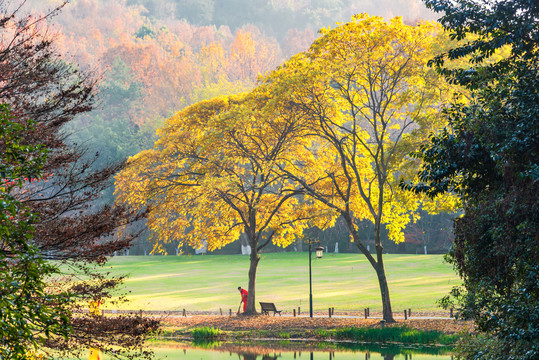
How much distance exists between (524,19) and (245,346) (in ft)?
56.8

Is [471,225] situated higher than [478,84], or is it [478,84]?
[478,84]

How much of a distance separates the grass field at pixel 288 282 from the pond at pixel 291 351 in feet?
17.9

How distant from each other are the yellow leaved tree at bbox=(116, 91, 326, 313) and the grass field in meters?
4.42

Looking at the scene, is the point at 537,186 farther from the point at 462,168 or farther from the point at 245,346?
the point at 245,346

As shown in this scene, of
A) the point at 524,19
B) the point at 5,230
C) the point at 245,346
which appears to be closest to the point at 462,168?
the point at 524,19

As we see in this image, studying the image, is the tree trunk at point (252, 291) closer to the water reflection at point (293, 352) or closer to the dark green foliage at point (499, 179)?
the water reflection at point (293, 352)

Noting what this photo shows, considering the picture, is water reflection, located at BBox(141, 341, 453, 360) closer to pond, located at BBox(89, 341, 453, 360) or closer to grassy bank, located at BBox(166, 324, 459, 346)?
pond, located at BBox(89, 341, 453, 360)

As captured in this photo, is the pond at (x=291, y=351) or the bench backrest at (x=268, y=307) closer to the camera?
the pond at (x=291, y=351)

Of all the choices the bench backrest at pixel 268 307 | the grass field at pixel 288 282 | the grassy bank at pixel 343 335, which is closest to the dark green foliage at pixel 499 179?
the grassy bank at pixel 343 335

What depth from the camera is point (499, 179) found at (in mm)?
13414

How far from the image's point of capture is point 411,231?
234 feet

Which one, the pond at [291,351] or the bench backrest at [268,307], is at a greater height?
the bench backrest at [268,307]

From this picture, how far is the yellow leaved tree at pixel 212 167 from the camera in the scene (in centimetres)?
2902

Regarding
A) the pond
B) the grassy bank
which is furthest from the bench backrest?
the pond
